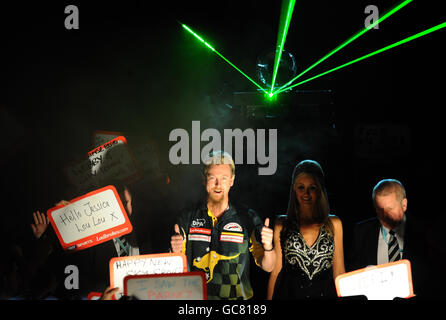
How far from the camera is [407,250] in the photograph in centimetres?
327

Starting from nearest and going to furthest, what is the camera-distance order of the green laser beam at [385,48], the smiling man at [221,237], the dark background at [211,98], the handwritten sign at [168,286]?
1. the handwritten sign at [168,286]
2. the smiling man at [221,237]
3. the green laser beam at [385,48]
4. the dark background at [211,98]

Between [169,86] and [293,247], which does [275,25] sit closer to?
[169,86]

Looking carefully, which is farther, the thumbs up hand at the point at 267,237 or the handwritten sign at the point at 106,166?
the handwritten sign at the point at 106,166

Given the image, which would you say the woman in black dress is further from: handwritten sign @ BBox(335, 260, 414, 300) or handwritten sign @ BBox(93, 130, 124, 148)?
handwritten sign @ BBox(93, 130, 124, 148)

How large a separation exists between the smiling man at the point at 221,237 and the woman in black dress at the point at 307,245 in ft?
0.66

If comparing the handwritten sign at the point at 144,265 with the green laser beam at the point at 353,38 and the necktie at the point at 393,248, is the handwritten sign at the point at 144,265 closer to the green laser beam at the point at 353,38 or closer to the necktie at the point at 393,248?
the necktie at the point at 393,248

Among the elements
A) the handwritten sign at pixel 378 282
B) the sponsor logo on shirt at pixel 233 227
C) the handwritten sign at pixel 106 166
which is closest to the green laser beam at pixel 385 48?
the sponsor logo on shirt at pixel 233 227

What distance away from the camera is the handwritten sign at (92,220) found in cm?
328

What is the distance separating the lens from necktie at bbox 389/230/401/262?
3.23m

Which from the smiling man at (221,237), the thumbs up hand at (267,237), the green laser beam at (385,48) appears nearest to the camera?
the thumbs up hand at (267,237)

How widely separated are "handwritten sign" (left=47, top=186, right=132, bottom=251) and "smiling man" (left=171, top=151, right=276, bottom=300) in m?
0.57

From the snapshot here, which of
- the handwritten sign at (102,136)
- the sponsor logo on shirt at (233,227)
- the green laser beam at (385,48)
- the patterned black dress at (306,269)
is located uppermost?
the green laser beam at (385,48)
